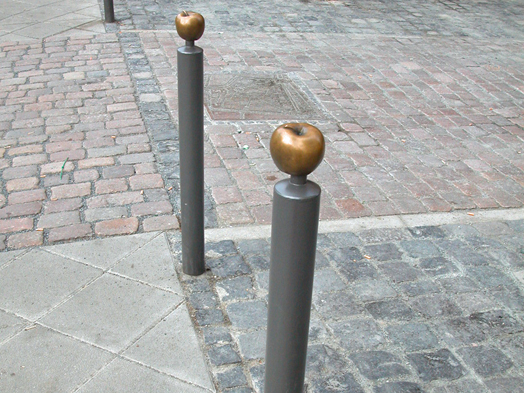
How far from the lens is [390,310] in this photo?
3.09m

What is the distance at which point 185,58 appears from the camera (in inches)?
111

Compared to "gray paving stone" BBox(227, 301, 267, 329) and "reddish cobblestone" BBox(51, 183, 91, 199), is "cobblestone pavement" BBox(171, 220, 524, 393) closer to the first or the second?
"gray paving stone" BBox(227, 301, 267, 329)

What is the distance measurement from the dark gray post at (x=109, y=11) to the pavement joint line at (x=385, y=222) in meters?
5.29

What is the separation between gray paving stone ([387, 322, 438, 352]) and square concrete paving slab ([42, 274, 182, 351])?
1.08 meters

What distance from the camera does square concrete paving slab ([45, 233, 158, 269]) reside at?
3395 mm

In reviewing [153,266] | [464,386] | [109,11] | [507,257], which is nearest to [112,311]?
[153,266]

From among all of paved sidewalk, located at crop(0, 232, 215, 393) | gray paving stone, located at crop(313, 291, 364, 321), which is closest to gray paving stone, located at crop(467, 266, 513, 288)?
gray paving stone, located at crop(313, 291, 364, 321)

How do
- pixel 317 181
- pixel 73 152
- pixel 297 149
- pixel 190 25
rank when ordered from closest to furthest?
pixel 297 149 → pixel 190 25 → pixel 317 181 → pixel 73 152

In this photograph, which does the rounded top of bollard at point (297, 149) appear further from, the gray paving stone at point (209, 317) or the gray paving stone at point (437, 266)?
the gray paving stone at point (437, 266)

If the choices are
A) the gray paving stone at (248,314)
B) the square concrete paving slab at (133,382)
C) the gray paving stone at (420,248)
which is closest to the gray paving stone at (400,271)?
the gray paving stone at (420,248)

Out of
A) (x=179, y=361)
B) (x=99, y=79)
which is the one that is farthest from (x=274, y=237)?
(x=99, y=79)

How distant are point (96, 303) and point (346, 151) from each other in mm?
2505

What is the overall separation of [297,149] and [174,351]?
1.52 meters

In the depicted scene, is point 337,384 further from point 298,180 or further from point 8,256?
point 8,256
